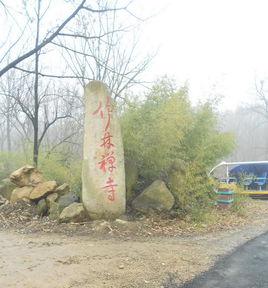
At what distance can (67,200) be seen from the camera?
9.05 meters

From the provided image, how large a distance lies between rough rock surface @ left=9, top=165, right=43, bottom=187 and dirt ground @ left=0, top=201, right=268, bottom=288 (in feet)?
6.37

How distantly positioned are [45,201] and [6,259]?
338cm

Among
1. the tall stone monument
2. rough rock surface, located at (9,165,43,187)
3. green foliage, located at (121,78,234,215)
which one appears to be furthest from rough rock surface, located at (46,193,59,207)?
green foliage, located at (121,78,234,215)

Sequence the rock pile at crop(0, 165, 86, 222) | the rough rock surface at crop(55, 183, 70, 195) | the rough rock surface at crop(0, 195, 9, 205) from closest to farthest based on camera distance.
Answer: the rock pile at crop(0, 165, 86, 222)
the rough rock surface at crop(55, 183, 70, 195)
the rough rock surface at crop(0, 195, 9, 205)

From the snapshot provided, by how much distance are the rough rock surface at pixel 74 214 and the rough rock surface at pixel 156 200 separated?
113 cm

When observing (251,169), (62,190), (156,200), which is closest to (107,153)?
(156,200)

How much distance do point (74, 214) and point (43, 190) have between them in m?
1.67

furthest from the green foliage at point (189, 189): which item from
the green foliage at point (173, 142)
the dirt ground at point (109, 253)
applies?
the dirt ground at point (109, 253)

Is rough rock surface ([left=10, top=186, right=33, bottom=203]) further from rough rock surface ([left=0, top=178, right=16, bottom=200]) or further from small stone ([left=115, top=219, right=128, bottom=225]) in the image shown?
small stone ([left=115, top=219, right=128, bottom=225])

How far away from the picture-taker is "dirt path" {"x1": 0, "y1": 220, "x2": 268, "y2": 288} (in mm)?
5195

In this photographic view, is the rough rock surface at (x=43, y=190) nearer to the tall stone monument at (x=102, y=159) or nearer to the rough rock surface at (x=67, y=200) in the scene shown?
the rough rock surface at (x=67, y=200)

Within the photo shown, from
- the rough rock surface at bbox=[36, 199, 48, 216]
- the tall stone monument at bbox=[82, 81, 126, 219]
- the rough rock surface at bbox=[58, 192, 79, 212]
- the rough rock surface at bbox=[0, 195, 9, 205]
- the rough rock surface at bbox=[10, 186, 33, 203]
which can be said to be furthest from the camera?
the rough rock surface at bbox=[0, 195, 9, 205]

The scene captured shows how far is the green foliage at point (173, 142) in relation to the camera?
29.5 feet

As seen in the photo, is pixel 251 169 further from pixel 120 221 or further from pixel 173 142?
pixel 120 221
